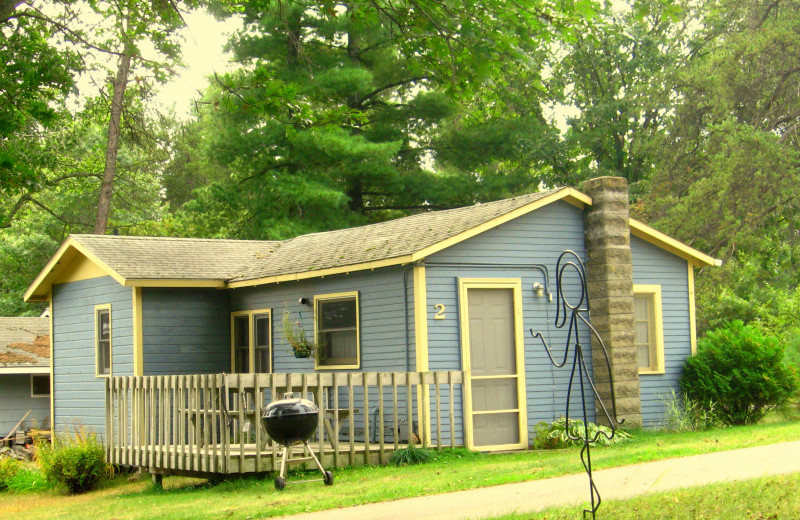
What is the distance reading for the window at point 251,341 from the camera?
18281 mm

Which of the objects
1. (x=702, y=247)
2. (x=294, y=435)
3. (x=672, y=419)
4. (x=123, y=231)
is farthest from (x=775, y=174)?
(x=123, y=231)

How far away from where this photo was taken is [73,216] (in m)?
40.2

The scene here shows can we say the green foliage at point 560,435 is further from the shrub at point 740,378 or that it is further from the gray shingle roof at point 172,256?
the gray shingle roof at point 172,256

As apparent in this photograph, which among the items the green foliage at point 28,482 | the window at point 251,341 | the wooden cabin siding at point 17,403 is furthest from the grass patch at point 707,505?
the wooden cabin siding at point 17,403

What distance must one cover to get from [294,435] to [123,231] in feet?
101

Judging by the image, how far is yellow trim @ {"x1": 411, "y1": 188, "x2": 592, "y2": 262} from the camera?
14.2m

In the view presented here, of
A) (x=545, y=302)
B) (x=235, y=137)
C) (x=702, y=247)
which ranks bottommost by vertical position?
(x=545, y=302)

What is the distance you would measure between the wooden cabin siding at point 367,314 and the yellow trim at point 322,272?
0.77ft

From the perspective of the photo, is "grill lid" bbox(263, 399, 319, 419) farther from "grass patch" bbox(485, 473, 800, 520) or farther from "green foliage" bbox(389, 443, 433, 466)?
"grass patch" bbox(485, 473, 800, 520)

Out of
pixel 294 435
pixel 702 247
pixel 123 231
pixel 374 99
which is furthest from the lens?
pixel 123 231

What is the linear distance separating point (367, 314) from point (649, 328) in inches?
202

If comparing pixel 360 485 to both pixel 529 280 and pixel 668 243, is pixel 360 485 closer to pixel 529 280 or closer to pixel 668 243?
pixel 529 280

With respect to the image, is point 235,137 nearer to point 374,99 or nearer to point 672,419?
point 374,99

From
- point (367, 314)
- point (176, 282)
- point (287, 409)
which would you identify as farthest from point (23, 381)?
point (287, 409)
